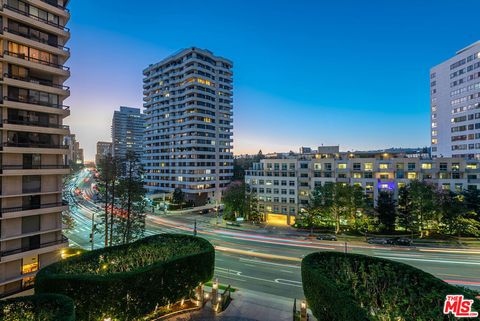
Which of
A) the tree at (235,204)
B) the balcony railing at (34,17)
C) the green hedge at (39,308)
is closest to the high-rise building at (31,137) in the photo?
the balcony railing at (34,17)

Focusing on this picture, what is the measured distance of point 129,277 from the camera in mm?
16984

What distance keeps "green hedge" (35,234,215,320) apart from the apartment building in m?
46.3

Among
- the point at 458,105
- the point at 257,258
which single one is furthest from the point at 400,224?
the point at 458,105

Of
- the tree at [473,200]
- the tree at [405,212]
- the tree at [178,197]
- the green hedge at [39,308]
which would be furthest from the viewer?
the tree at [178,197]

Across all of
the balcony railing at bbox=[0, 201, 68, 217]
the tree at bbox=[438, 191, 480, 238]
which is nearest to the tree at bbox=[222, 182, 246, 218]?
the balcony railing at bbox=[0, 201, 68, 217]

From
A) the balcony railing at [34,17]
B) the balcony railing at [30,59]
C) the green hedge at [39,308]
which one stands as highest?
the balcony railing at [34,17]

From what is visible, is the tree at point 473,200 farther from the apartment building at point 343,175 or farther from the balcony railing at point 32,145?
the balcony railing at point 32,145

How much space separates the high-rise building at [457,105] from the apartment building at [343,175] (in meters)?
23.8

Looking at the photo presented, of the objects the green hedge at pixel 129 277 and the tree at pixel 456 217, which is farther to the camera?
the tree at pixel 456 217

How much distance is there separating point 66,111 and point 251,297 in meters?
31.4

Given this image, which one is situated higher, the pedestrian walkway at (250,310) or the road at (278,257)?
the pedestrian walkway at (250,310)

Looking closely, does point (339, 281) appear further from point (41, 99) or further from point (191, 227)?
point (191, 227)

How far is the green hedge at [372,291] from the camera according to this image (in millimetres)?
12984

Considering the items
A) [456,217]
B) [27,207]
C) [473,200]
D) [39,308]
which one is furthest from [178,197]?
[473,200]
